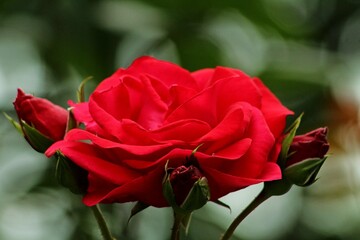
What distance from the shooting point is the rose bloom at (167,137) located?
875mm

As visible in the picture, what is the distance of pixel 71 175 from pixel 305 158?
25cm

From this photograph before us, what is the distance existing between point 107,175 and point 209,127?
118 millimetres

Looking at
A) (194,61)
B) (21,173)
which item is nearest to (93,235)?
(21,173)

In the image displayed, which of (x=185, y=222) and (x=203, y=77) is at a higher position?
(x=203, y=77)

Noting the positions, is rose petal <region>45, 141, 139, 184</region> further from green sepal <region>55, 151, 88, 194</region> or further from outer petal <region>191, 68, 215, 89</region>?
outer petal <region>191, 68, 215, 89</region>

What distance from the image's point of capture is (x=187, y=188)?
0.85 m

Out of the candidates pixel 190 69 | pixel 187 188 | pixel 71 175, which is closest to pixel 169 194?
pixel 187 188

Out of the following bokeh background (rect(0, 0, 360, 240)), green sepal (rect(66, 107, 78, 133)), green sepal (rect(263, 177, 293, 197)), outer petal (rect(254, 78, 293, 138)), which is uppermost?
outer petal (rect(254, 78, 293, 138))

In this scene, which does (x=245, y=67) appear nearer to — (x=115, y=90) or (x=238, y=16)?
(x=238, y=16)

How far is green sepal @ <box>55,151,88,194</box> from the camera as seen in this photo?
0.91m

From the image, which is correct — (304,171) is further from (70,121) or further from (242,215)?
(70,121)

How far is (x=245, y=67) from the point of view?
1.76 metres

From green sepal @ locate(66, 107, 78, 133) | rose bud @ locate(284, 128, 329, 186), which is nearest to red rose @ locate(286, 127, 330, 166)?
rose bud @ locate(284, 128, 329, 186)

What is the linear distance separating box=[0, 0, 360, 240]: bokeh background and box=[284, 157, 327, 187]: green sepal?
626 mm
